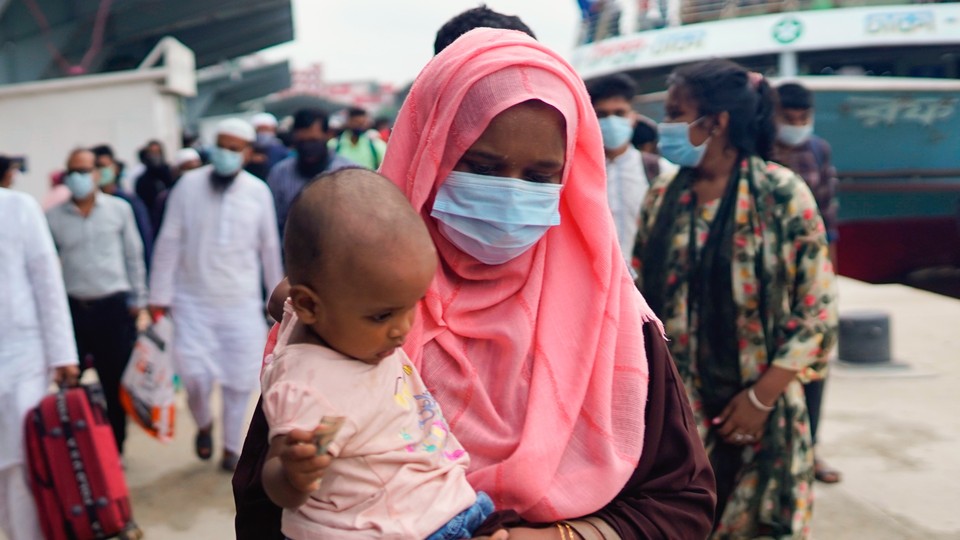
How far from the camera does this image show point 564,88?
158 cm

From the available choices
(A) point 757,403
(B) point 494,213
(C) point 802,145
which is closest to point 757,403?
(A) point 757,403

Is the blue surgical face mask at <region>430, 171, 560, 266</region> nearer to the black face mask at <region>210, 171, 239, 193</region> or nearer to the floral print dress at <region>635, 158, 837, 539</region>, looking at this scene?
the floral print dress at <region>635, 158, 837, 539</region>

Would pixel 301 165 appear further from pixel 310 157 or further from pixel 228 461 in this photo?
pixel 228 461

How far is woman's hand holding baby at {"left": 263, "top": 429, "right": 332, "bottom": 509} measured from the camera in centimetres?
114

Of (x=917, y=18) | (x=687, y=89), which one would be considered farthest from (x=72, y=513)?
(x=917, y=18)

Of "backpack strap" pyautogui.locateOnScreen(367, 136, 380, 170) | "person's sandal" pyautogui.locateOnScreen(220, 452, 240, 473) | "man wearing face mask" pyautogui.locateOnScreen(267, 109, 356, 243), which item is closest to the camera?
"person's sandal" pyautogui.locateOnScreen(220, 452, 240, 473)

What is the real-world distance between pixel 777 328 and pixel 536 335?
1419 millimetres

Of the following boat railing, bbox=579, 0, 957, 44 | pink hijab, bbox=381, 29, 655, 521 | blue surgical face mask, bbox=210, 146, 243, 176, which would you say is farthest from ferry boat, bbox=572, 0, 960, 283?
pink hijab, bbox=381, 29, 655, 521

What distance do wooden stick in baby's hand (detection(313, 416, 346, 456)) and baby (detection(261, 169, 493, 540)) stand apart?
2.3 inches

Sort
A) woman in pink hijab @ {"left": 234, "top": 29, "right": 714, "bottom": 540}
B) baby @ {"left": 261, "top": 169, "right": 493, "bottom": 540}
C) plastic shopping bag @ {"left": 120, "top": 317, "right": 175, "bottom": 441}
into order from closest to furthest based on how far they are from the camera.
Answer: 1. baby @ {"left": 261, "top": 169, "right": 493, "bottom": 540}
2. woman in pink hijab @ {"left": 234, "top": 29, "right": 714, "bottom": 540}
3. plastic shopping bag @ {"left": 120, "top": 317, "right": 175, "bottom": 441}

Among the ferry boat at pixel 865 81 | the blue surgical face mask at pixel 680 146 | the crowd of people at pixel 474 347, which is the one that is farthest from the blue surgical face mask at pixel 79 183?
the ferry boat at pixel 865 81

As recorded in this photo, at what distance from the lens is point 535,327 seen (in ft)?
5.05

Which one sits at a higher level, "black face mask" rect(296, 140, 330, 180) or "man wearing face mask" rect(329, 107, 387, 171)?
"black face mask" rect(296, 140, 330, 180)

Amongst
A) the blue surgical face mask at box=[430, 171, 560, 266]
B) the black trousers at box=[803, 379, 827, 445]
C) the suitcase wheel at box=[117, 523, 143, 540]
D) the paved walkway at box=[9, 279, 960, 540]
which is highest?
the blue surgical face mask at box=[430, 171, 560, 266]
